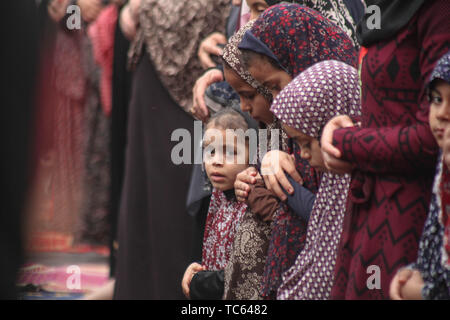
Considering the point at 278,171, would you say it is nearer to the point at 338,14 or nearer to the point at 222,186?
the point at 222,186

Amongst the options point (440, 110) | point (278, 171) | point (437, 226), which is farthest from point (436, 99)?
point (278, 171)

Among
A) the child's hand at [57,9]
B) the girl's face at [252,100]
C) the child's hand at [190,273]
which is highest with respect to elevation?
the child's hand at [57,9]

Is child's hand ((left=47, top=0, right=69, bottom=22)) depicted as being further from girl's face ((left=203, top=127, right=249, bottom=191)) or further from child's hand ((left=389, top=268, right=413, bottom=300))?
child's hand ((left=389, top=268, right=413, bottom=300))

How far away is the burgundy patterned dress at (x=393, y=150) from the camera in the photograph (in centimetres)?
172

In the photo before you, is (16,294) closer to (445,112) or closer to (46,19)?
(445,112)

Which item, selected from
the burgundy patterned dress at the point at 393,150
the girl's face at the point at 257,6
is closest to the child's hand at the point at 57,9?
the girl's face at the point at 257,6

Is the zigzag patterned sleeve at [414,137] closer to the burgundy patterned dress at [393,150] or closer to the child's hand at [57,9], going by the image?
the burgundy patterned dress at [393,150]

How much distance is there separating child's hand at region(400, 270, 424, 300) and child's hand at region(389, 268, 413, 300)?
0.01 m

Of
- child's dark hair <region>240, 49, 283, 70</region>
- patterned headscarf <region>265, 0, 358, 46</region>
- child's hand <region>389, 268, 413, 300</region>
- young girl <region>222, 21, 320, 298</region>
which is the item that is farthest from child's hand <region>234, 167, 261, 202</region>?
child's hand <region>389, 268, 413, 300</region>

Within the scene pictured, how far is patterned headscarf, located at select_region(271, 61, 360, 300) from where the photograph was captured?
205 cm

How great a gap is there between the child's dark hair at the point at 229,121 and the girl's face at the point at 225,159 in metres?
0.02
